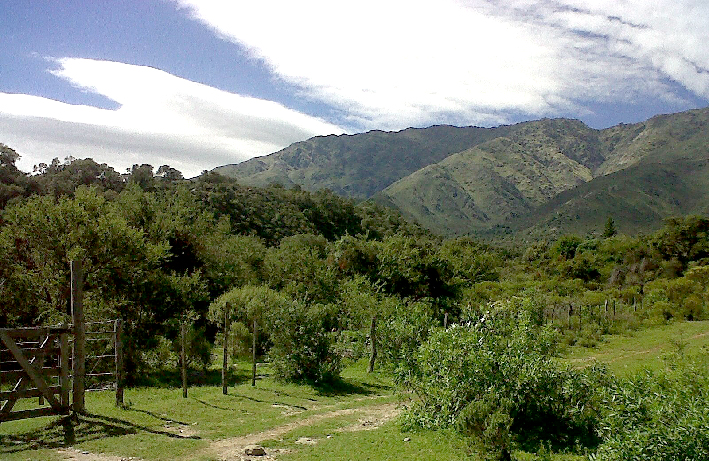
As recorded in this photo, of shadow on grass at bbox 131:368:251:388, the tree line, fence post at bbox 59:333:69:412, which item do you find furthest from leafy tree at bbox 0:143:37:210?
→ fence post at bbox 59:333:69:412

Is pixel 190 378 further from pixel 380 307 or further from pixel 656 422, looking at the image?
pixel 656 422

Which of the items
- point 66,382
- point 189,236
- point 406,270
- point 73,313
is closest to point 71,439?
point 66,382

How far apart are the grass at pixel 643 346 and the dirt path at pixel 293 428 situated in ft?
24.7

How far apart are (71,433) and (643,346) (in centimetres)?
2167

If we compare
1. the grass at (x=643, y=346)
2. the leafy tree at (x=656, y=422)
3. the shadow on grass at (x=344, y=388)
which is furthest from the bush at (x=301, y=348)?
the leafy tree at (x=656, y=422)

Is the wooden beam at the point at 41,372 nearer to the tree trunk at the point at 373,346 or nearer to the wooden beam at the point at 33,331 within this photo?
the wooden beam at the point at 33,331

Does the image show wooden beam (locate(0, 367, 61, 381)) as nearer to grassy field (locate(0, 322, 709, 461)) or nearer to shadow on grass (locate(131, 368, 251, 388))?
grassy field (locate(0, 322, 709, 461))

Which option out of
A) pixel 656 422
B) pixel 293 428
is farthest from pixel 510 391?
pixel 293 428

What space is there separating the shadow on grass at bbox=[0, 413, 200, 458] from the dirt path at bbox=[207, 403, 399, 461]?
3.35 ft

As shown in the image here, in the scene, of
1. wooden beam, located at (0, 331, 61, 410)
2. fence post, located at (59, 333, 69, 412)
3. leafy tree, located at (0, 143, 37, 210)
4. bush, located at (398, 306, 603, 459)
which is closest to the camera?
bush, located at (398, 306, 603, 459)

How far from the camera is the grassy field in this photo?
9.45m

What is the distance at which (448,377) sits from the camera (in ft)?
31.9

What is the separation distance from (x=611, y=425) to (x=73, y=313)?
36.7 ft

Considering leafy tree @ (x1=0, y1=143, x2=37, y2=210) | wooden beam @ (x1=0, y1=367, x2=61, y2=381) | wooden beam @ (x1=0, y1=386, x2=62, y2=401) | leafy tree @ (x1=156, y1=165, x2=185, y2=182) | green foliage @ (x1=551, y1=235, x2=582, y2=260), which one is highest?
leafy tree @ (x1=156, y1=165, x2=185, y2=182)
